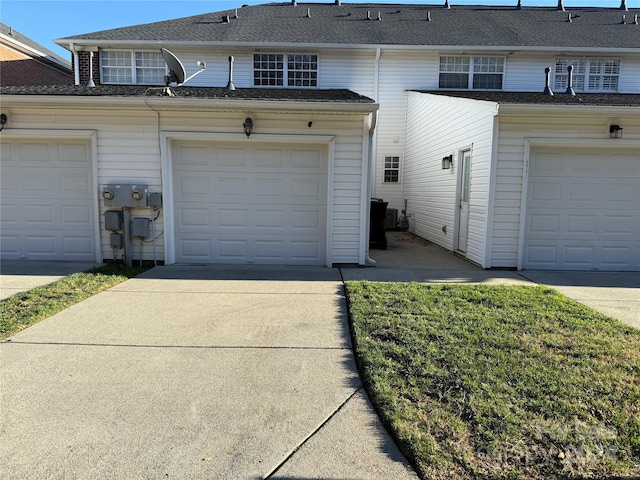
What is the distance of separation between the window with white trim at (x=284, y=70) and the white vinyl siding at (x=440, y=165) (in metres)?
3.34

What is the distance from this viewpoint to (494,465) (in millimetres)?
2203

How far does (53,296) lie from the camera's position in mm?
5250

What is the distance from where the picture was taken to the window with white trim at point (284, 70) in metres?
13.1

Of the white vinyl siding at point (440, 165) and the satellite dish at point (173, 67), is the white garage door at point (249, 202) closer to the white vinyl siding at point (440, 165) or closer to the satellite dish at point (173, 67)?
the satellite dish at point (173, 67)

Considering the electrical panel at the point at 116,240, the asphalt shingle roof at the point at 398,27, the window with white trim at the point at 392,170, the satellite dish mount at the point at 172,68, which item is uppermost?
the asphalt shingle roof at the point at 398,27

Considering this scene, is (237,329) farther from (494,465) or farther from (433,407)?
(494,465)

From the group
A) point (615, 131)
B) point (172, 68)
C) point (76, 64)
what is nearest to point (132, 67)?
point (76, 64)

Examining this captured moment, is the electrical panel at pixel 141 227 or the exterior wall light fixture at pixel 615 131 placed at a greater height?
the exterior wall light fixture at pixel 615 131

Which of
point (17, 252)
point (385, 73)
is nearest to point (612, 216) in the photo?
point (385, 73)

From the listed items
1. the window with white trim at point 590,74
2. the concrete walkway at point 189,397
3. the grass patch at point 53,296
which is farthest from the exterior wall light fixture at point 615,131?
the grass patch at point 53,296

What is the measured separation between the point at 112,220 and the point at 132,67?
8007 millimetres

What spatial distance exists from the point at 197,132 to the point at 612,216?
25.0 ft

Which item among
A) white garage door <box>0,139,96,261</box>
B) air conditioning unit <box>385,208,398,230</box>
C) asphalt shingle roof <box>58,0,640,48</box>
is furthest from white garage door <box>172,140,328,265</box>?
asphalt shingle roof <box>58,0,640,48</box>

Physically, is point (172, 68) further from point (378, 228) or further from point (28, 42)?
point (28, 42)
